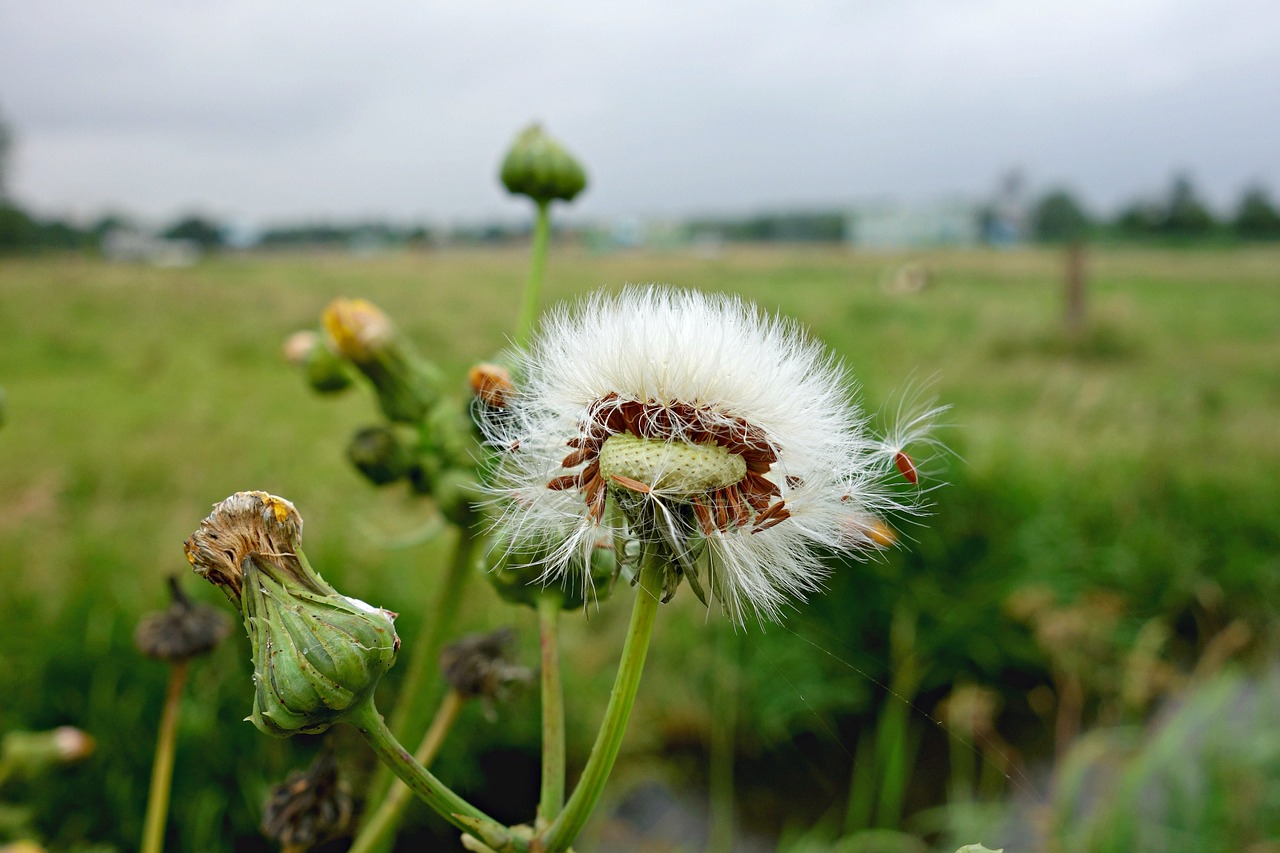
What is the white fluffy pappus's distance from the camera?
69 centimetres

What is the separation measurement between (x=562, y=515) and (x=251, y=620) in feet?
0.83

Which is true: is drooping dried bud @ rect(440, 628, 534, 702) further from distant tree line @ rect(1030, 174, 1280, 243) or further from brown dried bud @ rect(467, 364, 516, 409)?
distant tree line @ rect(1030, 174, 1280, 243)

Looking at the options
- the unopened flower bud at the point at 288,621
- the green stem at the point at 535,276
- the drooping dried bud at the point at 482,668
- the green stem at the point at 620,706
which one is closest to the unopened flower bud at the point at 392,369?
the green stem at the point at 535,276

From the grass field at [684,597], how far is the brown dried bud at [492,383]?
5 cm

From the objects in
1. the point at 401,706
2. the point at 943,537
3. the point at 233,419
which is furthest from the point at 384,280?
the point at 401,706

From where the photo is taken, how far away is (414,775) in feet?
2.13

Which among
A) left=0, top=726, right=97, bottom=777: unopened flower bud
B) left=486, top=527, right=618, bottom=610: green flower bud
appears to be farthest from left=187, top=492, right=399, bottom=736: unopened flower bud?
left=0, top=726, right=97, bottom=777: unopened flower bud

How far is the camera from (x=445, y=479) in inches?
41.4

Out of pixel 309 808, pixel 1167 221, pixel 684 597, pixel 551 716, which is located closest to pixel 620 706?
pixel 551 716

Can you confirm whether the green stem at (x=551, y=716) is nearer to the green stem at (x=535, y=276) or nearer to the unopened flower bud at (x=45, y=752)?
the green stem at (x=535, y=276)

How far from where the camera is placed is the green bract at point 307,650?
65 centimetres

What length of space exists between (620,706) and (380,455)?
2.34ft

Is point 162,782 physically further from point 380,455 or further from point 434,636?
point 380,455

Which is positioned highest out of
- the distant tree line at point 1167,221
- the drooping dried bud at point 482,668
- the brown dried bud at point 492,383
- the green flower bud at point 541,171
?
the distant tree line at point 1167,221
